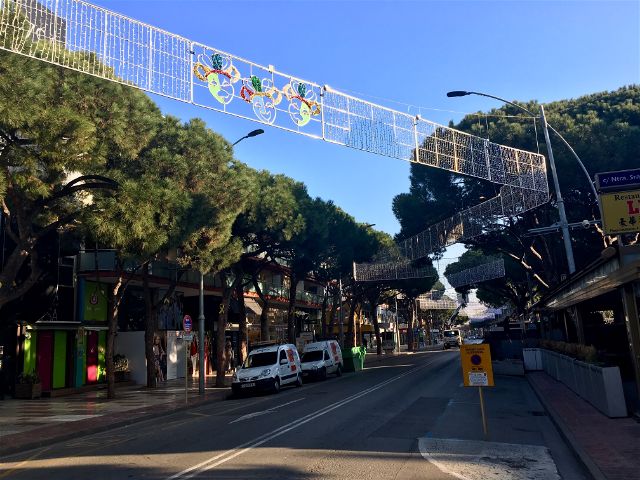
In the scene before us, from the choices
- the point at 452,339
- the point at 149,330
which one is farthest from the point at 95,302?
the point at 452,339

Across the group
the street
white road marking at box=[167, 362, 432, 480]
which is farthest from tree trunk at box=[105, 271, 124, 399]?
white road marking at box=[167, 362, 432, 480]

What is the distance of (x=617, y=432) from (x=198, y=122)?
17677mm

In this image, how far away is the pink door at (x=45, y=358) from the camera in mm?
22906

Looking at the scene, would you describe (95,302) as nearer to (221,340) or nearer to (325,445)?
(221,340)

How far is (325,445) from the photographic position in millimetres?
9828

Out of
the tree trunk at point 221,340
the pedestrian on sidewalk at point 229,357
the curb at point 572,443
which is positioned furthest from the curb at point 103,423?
the pedestrian on sidewalk at point 229,357

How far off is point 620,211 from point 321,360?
1859cm

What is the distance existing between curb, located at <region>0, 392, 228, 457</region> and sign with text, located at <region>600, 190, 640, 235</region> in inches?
519

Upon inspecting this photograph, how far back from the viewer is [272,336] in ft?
147

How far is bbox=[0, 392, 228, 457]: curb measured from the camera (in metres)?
11.6

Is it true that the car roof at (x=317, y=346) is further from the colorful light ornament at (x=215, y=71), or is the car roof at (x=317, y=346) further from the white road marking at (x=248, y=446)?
the colorful light ornament at (x=215, y=71)

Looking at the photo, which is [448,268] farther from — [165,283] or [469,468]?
[469,468]

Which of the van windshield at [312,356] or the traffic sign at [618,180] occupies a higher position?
the traffic sign at [618,180]

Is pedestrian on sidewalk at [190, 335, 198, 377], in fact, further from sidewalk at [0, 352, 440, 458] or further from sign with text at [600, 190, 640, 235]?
sign with text at [600, 190, 640, 235]
